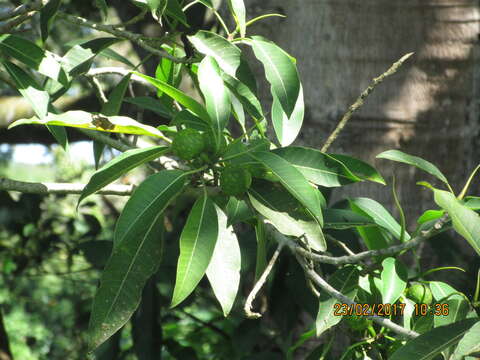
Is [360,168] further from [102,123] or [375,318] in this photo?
[102,123]

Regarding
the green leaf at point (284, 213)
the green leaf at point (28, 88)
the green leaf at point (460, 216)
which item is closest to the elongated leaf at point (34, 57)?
the green leaf at point (28, 88)

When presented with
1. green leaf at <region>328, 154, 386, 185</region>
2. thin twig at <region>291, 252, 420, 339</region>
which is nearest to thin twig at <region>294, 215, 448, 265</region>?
thin twig at <region>291, 252, 420, 339</region>

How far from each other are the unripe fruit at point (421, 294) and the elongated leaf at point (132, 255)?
386 mm

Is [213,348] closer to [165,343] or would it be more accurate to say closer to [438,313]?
[165,343]

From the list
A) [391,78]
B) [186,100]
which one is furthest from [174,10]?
[391,78]

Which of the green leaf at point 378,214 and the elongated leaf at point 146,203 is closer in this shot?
the elongated leaf at point 146,203

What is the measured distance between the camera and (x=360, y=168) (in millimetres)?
850

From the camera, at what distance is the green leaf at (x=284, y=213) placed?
782mm

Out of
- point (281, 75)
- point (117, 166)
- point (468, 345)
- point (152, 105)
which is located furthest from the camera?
point (152, 105)

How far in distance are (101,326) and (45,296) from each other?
9.68ft

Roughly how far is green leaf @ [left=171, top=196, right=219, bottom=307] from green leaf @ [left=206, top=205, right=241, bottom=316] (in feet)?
0.14

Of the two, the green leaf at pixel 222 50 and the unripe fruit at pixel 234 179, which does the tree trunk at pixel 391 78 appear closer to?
the green leaf at pixel 222 50

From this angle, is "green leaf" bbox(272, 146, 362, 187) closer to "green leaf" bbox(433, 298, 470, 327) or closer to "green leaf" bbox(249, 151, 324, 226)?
"green leaf" bbox(249, 151, 324, 226)

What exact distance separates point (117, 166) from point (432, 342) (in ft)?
1.47
